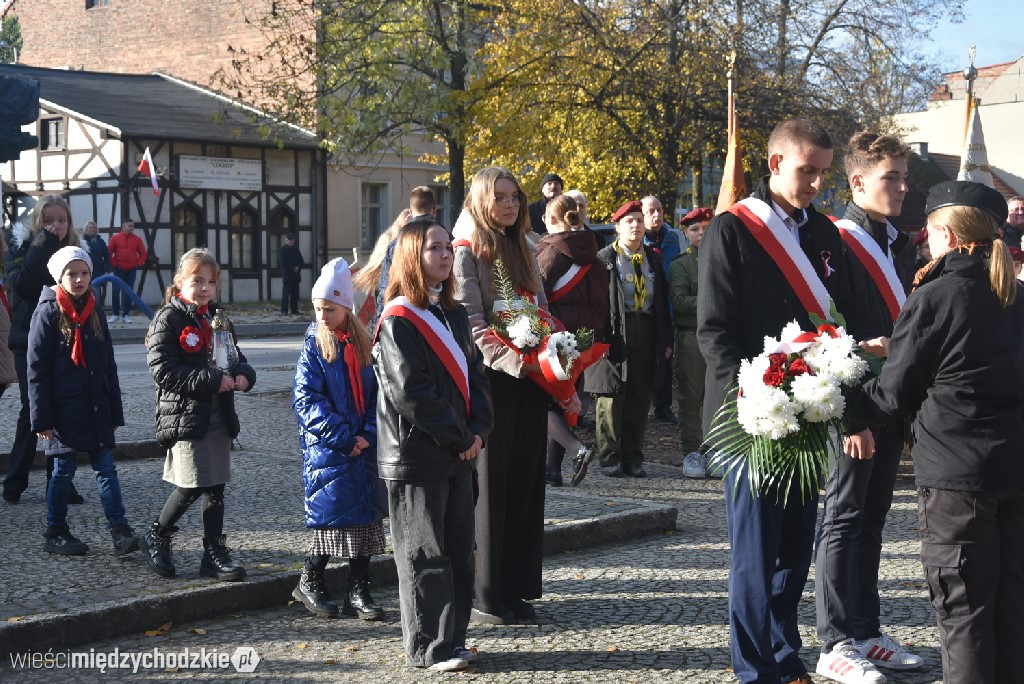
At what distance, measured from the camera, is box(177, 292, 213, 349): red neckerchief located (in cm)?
678

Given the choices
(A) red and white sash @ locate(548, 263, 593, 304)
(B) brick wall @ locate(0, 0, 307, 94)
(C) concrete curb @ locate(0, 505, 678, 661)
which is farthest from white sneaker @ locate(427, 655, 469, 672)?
(B) brick wall @ locate(0, 0, 307, 94)

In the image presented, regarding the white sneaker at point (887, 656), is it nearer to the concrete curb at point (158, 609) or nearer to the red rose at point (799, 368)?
the red rose at point (799, 368)

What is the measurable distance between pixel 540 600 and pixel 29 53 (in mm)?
49921

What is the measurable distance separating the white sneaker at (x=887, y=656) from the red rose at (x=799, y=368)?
149cm

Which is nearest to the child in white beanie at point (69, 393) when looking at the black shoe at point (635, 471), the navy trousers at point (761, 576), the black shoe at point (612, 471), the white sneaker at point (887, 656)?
the navy trousers at point (761, 576)

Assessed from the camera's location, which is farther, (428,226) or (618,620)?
(618,620)

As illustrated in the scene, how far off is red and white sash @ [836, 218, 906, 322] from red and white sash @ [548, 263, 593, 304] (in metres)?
3.41

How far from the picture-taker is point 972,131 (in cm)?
960

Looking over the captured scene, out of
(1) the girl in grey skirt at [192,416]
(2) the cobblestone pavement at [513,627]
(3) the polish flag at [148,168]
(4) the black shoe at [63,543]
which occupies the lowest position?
(2) the cobblestone pavement at [513,627]

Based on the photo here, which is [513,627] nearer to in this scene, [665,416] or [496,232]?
[496,232]

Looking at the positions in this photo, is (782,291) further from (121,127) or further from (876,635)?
(121,127)

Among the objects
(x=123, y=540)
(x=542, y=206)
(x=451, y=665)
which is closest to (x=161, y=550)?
(x=123, y=540)

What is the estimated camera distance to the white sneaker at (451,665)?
17.6 ft

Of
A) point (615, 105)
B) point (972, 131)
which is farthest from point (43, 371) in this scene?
point (615, 105)
